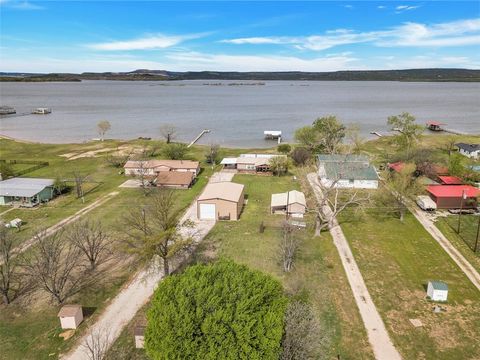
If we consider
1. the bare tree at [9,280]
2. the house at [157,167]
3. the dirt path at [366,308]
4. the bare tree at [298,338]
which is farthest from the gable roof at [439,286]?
the house at [157,167]

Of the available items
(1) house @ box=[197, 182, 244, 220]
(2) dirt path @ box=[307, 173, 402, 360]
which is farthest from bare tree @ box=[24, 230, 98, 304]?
(2) dirt path @ box=[307, 173, 402, 360]

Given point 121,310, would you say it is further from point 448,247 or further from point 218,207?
point 448,247

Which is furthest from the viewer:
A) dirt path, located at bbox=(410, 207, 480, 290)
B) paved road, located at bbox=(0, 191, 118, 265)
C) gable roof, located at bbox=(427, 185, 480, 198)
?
gable roof, located at bbox=(427, 185, 480, 198)

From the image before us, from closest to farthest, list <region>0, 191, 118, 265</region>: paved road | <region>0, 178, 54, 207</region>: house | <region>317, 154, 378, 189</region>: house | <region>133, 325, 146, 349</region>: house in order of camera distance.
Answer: <region>133, 325, 146, 349</region>: house → <region>0, 191, 118, 265</region>: paved road → <region>0, 178, 54, 207</region>: house → <region>317, 154, 378, 189</region>: house

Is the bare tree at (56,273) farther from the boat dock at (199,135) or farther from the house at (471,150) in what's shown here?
the house at (471,150)

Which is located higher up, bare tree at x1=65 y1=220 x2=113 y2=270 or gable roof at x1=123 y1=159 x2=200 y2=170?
gable roof at x1=123 y1=159 x2=200 y2=170

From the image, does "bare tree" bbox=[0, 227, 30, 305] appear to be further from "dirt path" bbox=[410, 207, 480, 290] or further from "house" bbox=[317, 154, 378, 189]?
"house" bbox=[317, 154, 378, 189]

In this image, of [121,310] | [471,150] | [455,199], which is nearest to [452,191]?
[455,199]

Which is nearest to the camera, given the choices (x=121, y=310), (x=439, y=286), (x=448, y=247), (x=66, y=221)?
(x=121, y=310)
